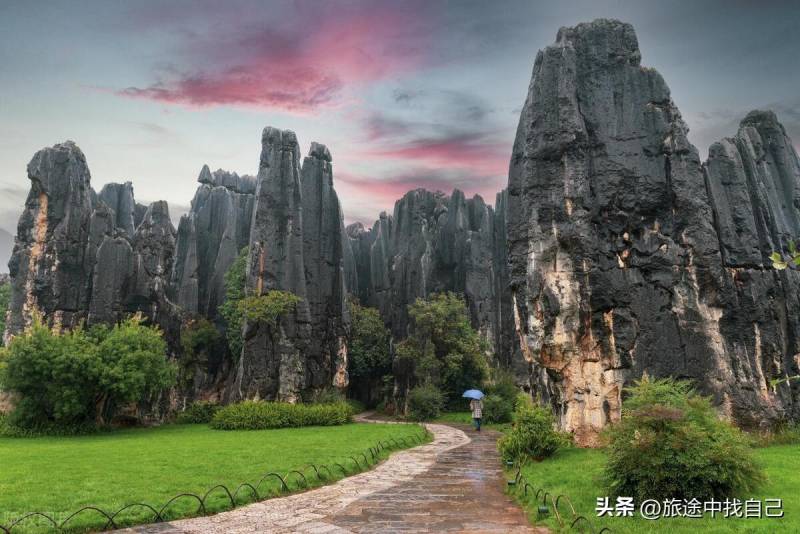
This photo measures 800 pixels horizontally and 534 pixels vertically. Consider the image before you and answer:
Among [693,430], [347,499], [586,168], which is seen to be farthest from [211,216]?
[693,430]

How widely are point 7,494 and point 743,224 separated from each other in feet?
78.0

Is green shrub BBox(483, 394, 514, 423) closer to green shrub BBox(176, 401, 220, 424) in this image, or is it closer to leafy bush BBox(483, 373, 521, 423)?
leafy bush BBox(483, 373, 521, 423)

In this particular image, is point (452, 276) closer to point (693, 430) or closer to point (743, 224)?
point (743, 224)

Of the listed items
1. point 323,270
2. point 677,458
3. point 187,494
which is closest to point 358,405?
point 323,270

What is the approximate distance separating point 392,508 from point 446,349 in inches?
1150

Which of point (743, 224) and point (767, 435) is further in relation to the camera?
point (743, 224)

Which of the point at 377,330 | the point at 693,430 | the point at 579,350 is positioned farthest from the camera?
the point at 377,330

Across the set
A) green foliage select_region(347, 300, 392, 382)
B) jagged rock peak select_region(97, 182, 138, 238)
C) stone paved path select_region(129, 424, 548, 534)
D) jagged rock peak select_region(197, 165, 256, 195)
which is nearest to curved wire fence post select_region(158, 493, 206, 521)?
stone paved path select_region(129, 424, 548, 534)

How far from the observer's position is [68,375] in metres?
27.4

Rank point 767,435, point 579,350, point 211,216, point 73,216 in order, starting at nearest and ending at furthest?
point 767,435, point 579,350, point 73,216, point 211,216

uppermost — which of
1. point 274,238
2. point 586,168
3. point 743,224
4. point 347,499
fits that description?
point 274,238

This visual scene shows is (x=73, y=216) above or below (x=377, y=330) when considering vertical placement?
above

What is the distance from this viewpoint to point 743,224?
2011 cm

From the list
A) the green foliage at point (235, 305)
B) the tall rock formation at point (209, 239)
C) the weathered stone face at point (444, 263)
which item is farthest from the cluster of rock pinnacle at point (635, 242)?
the tall rock formation at point (209, 239)
